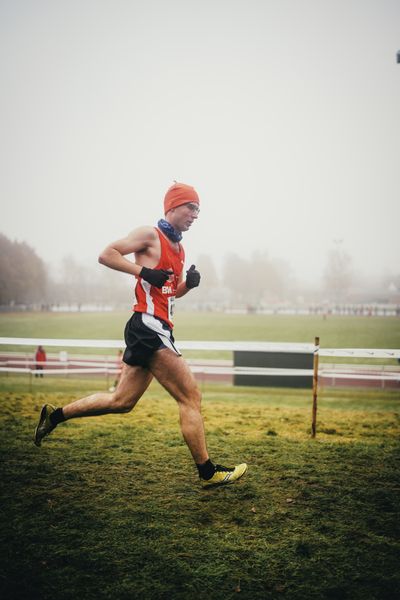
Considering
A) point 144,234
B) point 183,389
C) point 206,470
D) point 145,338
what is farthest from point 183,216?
point 206,470

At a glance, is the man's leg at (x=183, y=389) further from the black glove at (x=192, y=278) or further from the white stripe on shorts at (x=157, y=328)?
the black glove at (x=192, y=278)

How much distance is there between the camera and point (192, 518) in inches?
108

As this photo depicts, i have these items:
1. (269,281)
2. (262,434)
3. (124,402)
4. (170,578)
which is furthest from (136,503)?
(269,281)

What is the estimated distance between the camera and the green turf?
200cm

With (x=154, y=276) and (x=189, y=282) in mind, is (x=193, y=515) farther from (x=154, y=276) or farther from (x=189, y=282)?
(x=189, y=282)

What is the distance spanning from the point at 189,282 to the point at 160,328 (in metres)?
0.68

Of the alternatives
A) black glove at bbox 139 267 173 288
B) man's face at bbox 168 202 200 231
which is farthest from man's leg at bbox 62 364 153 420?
man's face at bbox 168 202 200 231

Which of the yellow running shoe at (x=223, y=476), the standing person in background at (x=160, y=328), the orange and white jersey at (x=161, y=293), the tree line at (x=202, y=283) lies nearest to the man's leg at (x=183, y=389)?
the standing person in background at (x=160, y=328)

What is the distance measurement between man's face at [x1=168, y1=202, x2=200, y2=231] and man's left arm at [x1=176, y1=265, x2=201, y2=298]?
1.50ft

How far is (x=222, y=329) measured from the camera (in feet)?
129

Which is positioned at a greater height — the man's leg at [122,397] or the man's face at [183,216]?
the man's face at [183,216]

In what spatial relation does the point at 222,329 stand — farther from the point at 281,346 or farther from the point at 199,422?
the point at 199,422

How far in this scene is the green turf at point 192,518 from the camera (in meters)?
2.00

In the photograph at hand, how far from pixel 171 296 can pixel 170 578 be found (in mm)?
1895
